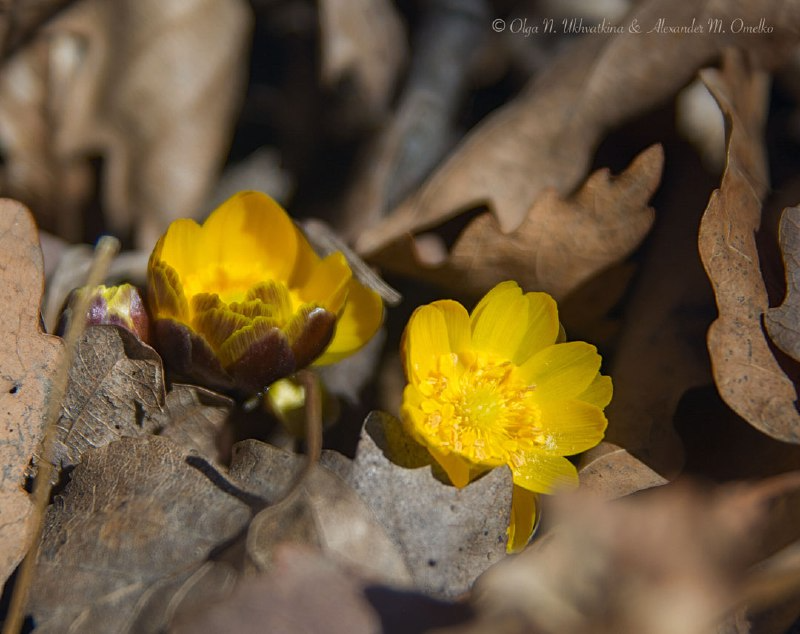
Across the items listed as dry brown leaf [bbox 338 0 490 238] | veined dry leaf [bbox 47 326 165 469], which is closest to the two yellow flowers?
veined dry leaf [bbox 47 326 165 469]

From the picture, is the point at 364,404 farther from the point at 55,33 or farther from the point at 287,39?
the point at 55,33

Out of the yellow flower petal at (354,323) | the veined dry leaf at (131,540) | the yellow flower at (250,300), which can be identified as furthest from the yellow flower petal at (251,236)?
the veined dry leaf at (131,540)

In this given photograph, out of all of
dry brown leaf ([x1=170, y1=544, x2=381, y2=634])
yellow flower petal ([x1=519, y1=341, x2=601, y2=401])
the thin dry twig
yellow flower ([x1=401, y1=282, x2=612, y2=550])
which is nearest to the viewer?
dry brown leaf ([x1=170, y1=544, x2=381, y2=634])

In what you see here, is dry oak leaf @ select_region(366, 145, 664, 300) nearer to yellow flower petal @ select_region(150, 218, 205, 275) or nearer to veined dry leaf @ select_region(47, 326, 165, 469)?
yellow flower petal @ select_region(150, 218, 205, 275)

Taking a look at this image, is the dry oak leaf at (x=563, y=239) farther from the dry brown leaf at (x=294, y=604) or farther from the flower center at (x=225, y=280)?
the dry brown leaf at (x=294, y=604)

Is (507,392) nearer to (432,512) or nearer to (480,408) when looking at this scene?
(480,408)
